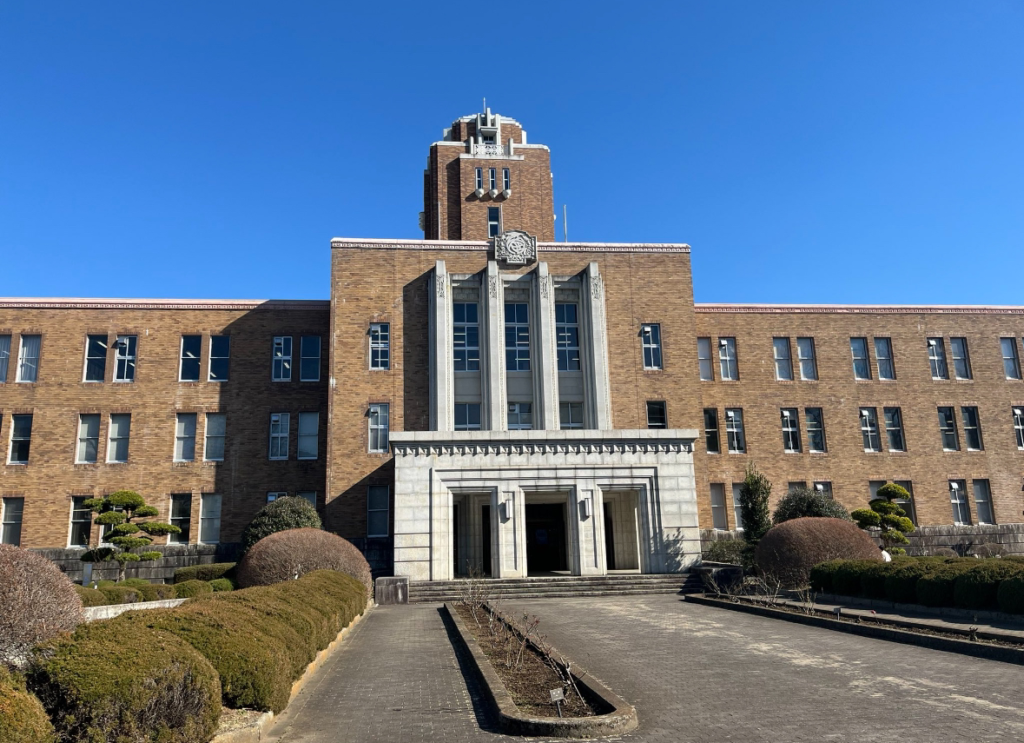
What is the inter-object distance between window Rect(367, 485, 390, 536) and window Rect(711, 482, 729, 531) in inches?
589

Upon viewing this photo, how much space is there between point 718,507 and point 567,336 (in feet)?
35.4

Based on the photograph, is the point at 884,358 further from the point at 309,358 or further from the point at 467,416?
the point at 309,358

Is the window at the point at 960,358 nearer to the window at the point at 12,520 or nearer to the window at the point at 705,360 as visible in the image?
the window at the point at 705,360

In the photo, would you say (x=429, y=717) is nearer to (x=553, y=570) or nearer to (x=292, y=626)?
(x=292, y=626)

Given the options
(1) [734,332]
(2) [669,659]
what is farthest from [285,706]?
(1) [734,332]

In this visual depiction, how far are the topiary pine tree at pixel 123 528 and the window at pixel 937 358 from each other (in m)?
35.3

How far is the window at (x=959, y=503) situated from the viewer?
3647 cm

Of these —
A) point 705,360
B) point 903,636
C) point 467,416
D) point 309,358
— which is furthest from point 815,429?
point 903,636

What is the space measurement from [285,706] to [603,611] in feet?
38.9

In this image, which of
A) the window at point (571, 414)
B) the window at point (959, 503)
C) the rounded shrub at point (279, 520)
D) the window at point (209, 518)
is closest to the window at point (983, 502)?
the window at point (959, 503)

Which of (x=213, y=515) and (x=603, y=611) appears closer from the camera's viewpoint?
(x=603, y=611)

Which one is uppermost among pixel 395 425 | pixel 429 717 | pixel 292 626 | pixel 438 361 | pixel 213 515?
pixel 438 361

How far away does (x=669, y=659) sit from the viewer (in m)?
11.5

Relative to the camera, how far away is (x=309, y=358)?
116ft
